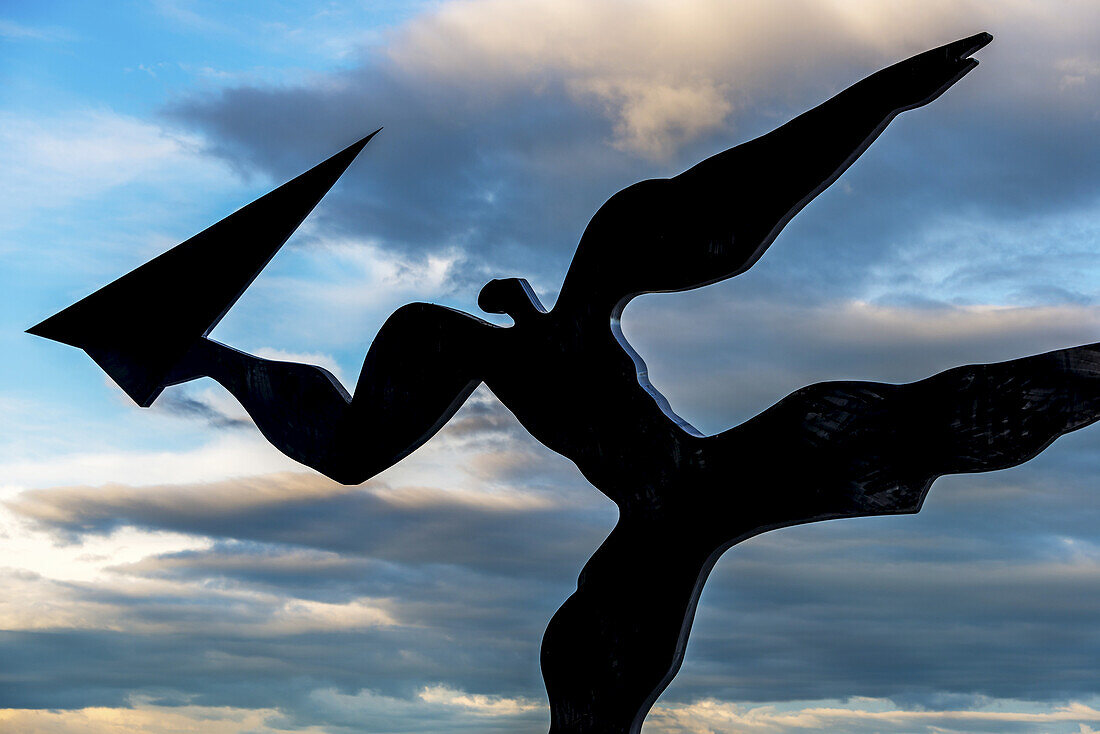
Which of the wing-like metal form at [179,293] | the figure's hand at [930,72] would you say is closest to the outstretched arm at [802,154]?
the figure's hand at [930,72]

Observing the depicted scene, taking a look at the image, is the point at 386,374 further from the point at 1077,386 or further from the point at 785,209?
the point at 1077,386

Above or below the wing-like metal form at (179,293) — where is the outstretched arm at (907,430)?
below

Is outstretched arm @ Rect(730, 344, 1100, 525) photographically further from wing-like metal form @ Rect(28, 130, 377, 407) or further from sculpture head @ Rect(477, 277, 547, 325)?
wing-like metal form @ Rect(28, 130, 377, 407)

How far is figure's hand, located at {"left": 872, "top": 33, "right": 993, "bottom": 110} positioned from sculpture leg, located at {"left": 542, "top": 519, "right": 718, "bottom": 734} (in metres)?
1.11

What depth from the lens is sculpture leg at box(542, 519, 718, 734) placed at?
2543mm

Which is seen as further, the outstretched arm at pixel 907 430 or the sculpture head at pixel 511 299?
the sculpture head at pixel 511 299

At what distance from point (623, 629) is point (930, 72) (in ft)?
4.71

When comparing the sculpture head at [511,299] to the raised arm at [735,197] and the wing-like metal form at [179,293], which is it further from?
the wing-like metal form at [179,293]

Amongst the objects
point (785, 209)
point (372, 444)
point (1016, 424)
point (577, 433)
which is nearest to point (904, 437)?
point (1016, 424)

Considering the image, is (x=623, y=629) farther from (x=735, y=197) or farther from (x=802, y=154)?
(x=802, y=154)

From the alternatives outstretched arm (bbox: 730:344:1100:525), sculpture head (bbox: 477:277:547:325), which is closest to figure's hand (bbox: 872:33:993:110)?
outstretched arm (bbox: 730:344:1100:525)

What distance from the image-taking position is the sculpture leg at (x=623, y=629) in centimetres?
254

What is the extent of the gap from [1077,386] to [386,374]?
189cm

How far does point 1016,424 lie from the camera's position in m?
2.22
